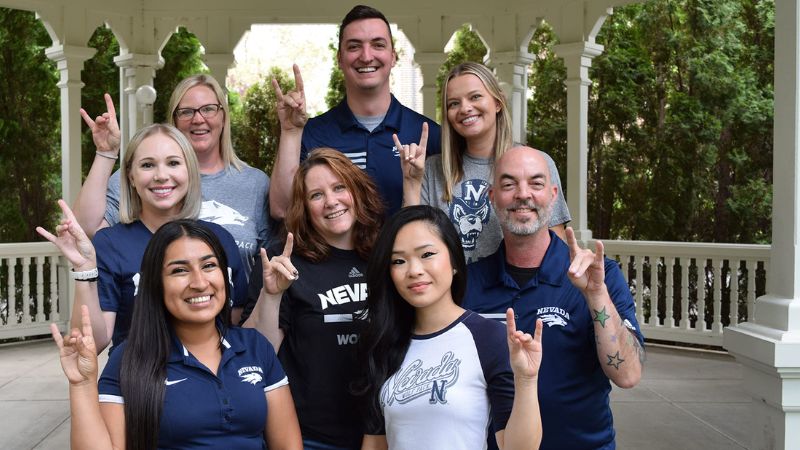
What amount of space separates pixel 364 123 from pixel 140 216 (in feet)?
2.93

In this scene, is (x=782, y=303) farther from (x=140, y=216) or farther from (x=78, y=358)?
(x=78, y=358)

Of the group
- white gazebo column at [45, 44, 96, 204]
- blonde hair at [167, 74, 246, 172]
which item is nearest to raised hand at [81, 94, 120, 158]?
blonde hair at [167, 74, 246, 172]

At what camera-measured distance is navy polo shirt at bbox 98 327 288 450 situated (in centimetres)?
239

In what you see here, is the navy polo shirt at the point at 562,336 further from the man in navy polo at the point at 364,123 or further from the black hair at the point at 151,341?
the black hair at the point at 151,341

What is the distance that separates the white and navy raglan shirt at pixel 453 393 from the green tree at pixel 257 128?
12.8m

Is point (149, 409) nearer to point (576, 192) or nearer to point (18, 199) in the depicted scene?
point (576, 192)

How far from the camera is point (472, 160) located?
124 inches

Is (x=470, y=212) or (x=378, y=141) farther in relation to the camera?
(x=378, y=141)

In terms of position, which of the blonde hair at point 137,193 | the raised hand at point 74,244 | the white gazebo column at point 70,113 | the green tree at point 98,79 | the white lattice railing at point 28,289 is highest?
the green tree at point 98,79

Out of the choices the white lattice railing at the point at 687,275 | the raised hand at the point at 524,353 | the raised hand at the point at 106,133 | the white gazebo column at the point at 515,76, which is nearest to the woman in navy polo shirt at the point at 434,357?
the raised hand at the point at 524,353

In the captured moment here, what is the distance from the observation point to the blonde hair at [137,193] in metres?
2.85

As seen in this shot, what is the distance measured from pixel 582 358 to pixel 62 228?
5.07 feet

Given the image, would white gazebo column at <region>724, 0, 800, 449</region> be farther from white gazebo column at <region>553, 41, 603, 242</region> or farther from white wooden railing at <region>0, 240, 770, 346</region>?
white gazebo column at <region>553, 41, 603, 242</region>

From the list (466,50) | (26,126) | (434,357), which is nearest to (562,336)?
(434,357)
